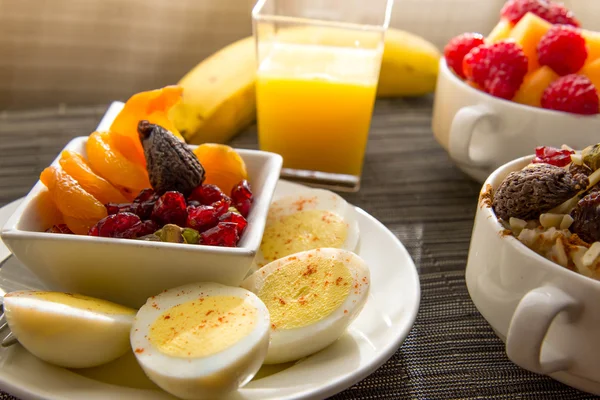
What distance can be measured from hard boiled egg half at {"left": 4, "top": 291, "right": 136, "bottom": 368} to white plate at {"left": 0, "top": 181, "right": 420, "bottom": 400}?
21mm

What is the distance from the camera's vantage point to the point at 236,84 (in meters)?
1.58

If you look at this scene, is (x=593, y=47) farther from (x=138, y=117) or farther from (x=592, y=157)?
(x=138, y=117)

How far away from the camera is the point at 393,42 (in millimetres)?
1811

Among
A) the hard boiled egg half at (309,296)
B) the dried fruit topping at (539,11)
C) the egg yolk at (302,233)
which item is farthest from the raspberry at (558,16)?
the hard boiled egg half at (309,296)

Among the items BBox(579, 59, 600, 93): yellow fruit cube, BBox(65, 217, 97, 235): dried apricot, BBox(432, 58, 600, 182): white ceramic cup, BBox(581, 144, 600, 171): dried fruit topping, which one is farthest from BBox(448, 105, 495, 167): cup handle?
BBox(65, 217, 97, 235): dried apricot

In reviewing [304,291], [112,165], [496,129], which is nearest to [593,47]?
[496,129]

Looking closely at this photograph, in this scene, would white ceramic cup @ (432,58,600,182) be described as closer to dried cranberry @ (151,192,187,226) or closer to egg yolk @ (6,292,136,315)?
dried cranberry @ (151,192,187,226)

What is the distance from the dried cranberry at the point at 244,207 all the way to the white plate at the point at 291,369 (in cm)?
23

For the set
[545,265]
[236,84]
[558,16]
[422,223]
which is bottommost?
[422,223]

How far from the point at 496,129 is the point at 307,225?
418 mm

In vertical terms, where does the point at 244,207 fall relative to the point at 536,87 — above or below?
below

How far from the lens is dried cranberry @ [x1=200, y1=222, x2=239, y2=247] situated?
→ 0.87m

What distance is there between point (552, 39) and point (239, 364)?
891mm

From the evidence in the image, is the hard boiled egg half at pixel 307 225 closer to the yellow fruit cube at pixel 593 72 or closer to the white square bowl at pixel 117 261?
the white square bowl at pixel 117 261
